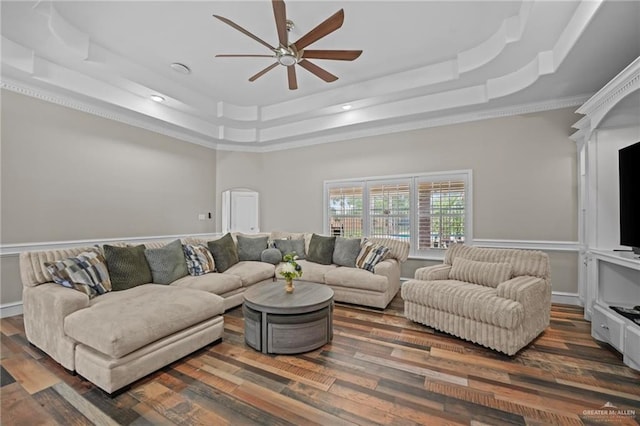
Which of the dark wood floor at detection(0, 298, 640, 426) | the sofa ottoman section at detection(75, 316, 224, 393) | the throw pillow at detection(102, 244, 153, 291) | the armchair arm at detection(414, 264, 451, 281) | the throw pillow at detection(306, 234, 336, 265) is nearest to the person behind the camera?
the dark wood floor at detection(0, 298, 640, 426)

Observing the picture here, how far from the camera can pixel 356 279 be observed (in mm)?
3943

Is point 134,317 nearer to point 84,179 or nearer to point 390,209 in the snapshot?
point 84,179

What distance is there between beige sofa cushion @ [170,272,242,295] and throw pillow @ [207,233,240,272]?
234 mm

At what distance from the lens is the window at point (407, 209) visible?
4734 millimetres

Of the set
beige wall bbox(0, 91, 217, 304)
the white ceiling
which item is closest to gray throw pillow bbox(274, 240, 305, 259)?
beige wall bbox(0, 91, 217, 304)

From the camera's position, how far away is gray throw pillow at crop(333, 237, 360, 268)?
14.6 ft

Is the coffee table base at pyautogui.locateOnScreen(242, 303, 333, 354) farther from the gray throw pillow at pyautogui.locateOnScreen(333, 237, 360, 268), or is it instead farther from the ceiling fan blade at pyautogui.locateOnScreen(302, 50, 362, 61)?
the ceiling fan blade at pyautogui.locateOnScreen(302, 50, 362, 61)

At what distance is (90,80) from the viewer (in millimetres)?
3955

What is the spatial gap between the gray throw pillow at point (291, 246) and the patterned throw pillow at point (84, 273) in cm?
267

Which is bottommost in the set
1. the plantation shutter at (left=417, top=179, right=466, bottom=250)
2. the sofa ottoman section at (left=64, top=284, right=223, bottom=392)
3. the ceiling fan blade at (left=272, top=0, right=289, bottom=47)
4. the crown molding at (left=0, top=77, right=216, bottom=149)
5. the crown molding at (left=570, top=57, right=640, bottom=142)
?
the sofa ottoman section at (left=64, top=284, right=223, bottom=392)

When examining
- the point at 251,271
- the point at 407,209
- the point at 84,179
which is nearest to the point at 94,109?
the point at 84,179

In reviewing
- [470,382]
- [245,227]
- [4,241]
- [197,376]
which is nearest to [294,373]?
[197,376]

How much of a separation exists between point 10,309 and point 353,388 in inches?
174

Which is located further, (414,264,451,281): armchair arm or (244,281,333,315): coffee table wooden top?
(414,264,451,281): armchair arm
